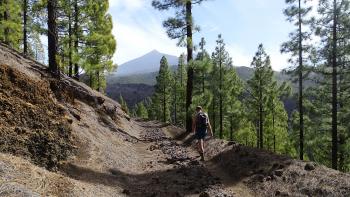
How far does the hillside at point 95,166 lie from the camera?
825 centimetres

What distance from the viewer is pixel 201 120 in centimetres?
1457

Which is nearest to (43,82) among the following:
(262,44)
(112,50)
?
(112,50)

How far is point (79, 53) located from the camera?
2511 cm

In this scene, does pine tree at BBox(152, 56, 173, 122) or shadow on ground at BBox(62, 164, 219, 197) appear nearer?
shadow on ground at BBox(62, 164, 219, 197)

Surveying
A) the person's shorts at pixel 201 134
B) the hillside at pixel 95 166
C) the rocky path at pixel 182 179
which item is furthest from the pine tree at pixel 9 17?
the rocky path at pixel 182 179

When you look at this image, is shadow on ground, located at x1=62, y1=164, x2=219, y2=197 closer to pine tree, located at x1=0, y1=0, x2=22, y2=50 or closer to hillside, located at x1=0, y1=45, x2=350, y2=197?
hillside, located at x1=0, y1=45, x2=350, y2=197

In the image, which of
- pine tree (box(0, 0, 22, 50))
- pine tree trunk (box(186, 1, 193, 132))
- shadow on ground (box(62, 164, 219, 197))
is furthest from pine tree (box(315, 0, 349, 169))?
pine tree (box(0, 0, 22, 50))

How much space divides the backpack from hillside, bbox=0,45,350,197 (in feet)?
4.60

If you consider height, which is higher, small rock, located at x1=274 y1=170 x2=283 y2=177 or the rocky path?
small rock, located at x1=274 y1=170 x2=283 y2=177

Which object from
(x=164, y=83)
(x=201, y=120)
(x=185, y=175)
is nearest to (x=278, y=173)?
(x=185, y=175)

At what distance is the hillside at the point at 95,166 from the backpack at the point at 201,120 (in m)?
1.40

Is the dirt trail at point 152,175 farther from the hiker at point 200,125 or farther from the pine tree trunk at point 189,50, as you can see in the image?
the pine tree trunk at point 189,50

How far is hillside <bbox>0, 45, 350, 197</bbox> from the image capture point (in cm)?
825

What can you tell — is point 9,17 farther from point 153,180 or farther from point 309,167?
point 309,167
